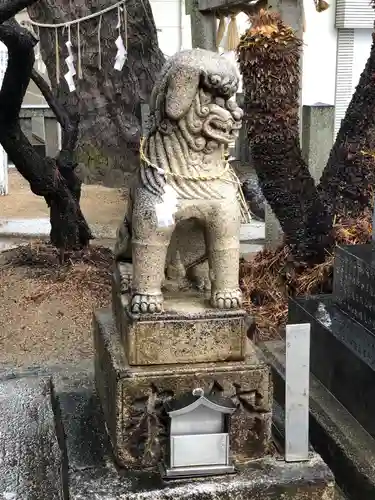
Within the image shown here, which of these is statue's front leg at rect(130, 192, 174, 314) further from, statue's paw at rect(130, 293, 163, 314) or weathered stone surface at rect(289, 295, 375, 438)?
weathered stone surface at rect(289, 295, 375, 438)

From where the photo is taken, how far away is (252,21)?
502 cm

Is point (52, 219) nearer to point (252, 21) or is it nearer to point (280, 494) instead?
point (252, 21)

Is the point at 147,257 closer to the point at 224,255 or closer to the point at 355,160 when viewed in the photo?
the point at 224,255

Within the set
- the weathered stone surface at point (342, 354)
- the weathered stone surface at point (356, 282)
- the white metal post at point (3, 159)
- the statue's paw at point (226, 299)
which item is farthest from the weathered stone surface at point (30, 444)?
the white metal post at point (3, 159)

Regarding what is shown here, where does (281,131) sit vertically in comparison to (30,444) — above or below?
above

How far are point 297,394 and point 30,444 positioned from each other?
1344mm

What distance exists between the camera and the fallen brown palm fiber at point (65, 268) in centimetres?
567

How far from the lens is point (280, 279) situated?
5512 millimetres

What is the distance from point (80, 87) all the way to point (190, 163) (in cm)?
947

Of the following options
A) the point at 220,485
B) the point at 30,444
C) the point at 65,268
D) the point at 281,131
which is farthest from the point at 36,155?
the point at 220,485

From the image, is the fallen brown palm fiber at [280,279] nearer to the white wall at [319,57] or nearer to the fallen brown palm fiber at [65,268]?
the fallen brown palm fiber at [65,268]

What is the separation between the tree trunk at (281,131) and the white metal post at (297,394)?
2673 millimetres

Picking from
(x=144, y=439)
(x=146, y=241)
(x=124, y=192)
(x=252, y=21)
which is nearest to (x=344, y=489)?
(x=144, y=439)

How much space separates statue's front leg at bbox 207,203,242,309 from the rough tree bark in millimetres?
3024
